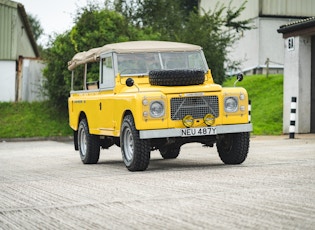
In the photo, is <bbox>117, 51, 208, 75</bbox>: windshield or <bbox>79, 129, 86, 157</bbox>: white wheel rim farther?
<bbox>79, 129, 86, 157</bbox>: white wheel rim

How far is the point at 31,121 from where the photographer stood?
118 ft

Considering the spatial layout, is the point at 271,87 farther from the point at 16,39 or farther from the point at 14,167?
the point at 14,167

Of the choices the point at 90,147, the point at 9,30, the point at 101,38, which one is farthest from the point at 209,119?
the point at 9,30

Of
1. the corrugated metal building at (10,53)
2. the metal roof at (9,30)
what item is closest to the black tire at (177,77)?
the corrugated metal building at (10,53)

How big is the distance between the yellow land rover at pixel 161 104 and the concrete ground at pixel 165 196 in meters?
0.47

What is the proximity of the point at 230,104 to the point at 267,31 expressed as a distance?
2928 centimetres

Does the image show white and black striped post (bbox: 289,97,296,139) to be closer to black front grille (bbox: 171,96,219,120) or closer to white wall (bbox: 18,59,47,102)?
black front grille (bbox: 171,96,219,120)

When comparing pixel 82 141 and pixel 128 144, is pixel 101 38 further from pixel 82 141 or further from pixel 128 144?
pixel 128 144

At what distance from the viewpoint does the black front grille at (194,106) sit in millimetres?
13664

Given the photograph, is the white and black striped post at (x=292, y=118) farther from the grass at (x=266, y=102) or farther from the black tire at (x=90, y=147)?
the black tire at (x=90, y=147)

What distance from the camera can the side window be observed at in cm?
1540

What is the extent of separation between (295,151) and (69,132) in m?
18.8

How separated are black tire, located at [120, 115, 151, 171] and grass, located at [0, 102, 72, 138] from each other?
68.2 ft

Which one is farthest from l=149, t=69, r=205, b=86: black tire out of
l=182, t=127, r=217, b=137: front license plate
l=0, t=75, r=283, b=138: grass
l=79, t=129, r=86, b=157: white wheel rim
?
l=0, t=75, r=283, b=138: grass
